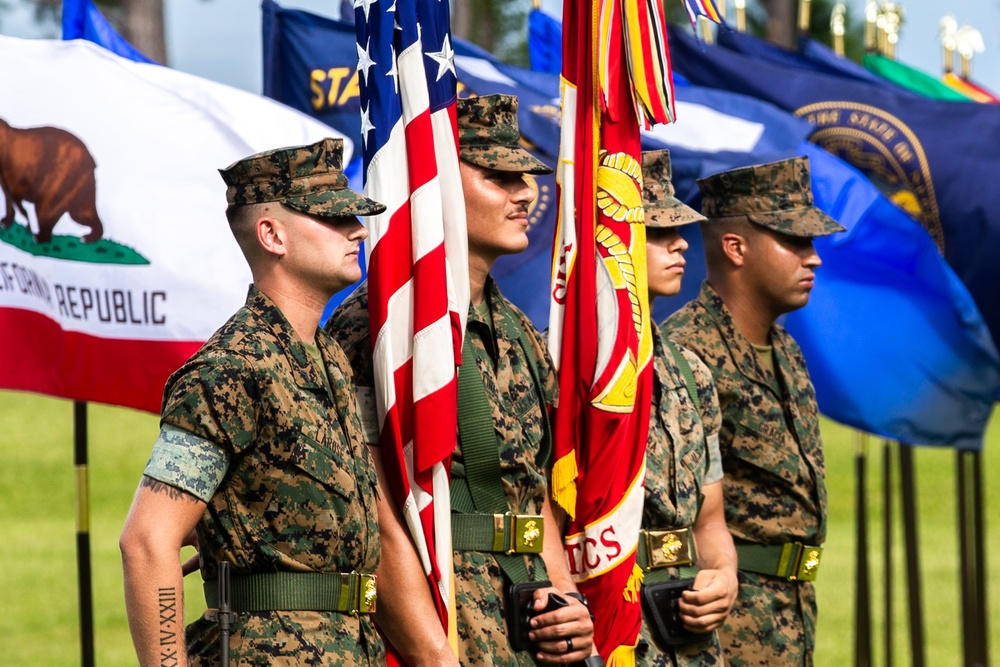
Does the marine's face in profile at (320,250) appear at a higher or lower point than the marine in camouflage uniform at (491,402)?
higher

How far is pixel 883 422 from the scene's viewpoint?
827 centimetres

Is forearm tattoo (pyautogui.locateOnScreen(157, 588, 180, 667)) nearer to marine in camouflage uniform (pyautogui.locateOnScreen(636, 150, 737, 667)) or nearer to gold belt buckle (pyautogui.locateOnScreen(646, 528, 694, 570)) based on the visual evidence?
marine in camouflage uniform (pyautogui.locateOnScreen(636, 150, 737, 667))

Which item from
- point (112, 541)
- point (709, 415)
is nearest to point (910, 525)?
point (709, 415)

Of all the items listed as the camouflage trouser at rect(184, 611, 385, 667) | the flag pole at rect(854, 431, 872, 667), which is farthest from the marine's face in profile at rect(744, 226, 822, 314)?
the flag pole at rect(854, 431, 872, 667)

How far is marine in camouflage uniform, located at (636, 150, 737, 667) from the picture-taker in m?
4.86

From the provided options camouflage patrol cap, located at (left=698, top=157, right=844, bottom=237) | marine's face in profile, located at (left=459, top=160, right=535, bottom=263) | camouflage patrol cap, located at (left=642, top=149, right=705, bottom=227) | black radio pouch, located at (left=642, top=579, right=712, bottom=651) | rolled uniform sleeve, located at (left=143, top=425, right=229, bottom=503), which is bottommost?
black radio pouch, located at (left=642, top=579, right=712, bottom=651)

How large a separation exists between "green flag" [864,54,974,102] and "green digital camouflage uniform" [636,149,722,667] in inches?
282

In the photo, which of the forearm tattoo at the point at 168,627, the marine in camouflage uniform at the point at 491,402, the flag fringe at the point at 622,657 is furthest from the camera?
the flag fringe at the point at 622,657

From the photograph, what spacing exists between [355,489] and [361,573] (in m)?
0.19

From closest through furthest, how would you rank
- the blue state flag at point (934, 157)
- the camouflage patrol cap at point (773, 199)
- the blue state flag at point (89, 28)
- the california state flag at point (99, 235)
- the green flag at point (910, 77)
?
the camouflage patrol cap at point (773, 199), the california state flag at point (99, 235), the blue state flag at point (89, 28), the blue state flag at point (934, 157), the green flag at point (910, 77)

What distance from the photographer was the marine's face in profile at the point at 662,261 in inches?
201

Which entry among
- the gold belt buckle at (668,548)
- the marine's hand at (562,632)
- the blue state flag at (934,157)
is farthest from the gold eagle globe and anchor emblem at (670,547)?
the blue state flag at (934,157)

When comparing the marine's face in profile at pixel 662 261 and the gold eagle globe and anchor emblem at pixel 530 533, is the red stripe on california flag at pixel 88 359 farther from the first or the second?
the gold eagle globe and anchor emblem at pixel 530 533

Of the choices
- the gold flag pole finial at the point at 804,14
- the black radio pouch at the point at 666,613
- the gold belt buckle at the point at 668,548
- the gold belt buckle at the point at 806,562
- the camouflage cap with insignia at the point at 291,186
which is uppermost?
the camouflage cap with insignia at the point at 291,186
